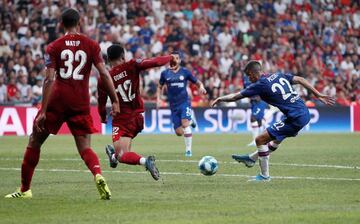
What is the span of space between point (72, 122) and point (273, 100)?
13.8 feet

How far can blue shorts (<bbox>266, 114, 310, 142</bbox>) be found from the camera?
15336mm

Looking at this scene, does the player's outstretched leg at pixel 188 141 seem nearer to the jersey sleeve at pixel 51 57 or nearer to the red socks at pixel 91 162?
the red socks at pixel 91 162

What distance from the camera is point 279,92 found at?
50.2ft

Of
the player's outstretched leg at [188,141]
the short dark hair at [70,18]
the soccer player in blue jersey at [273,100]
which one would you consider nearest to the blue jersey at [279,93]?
the soccer player in blue jersey at [273,100]

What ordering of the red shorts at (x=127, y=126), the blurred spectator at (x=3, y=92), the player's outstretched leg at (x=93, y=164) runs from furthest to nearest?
1. the blurred spectator at (x=3, y=92)
2. the red shorts at (x=127, y=126)
3. the player's outstretched leg at (x=93, y=164)

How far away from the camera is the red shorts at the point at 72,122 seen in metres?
12.3

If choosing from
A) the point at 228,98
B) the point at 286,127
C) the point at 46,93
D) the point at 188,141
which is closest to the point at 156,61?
the point at 46,93

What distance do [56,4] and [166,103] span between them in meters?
5.30

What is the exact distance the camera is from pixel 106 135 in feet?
108

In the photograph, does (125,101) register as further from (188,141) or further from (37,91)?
(37,91)

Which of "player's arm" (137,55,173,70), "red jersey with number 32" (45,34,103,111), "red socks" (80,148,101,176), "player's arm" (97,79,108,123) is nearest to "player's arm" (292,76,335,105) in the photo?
"player's arm" (137,55,173,70)

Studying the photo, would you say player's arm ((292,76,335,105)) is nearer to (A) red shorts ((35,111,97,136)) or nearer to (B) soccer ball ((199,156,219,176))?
(B) soccer ball ((199,156,219,176))

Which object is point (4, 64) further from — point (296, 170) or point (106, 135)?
point (296, 170)

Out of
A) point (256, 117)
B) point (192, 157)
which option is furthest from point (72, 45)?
point (256, 117)
